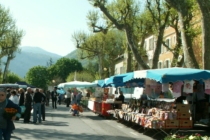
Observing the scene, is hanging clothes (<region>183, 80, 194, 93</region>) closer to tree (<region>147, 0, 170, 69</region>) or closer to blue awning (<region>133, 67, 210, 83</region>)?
blue awning (<region>133, 67, 210, 83</region>)

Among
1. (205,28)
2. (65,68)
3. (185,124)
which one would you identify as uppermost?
(65,68)

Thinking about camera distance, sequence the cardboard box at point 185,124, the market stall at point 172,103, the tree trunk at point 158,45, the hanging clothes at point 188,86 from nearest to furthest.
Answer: the market stall at point 172,103
the cardboard box at point 185,124
the hanging clothes at point 188,86
the tree trunk at point 158,45

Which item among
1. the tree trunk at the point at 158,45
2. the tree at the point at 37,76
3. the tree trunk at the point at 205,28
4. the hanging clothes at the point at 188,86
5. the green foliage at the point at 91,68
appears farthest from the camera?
the tree at the point at 37,76

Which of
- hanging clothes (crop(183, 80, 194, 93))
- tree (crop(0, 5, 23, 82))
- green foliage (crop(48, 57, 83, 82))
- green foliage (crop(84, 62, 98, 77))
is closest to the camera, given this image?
hanging clothes (crop(183, 80, 194, 93))

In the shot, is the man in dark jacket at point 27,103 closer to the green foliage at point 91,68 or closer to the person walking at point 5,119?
the person walking at point 5,119

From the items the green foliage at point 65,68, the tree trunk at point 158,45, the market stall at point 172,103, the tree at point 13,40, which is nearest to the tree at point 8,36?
the tree at point 13,40

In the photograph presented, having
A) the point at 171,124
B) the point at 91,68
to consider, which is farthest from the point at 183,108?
the point at 91,68

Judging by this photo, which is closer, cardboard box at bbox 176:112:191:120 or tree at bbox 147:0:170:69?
cardboard box at bbox 176:112:191:120

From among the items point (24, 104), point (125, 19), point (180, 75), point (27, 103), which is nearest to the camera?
point (180, 75)

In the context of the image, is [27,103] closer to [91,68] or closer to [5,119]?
Result: [5,119]

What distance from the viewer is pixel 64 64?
140 m

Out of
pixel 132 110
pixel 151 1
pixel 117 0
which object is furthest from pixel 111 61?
pixel 132 110

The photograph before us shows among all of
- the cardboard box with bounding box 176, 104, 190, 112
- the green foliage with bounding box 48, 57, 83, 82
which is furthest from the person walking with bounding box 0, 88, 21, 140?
the green foliage with bounding box 48, 57, 83, 82

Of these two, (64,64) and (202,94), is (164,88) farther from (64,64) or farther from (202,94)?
(64,64)
